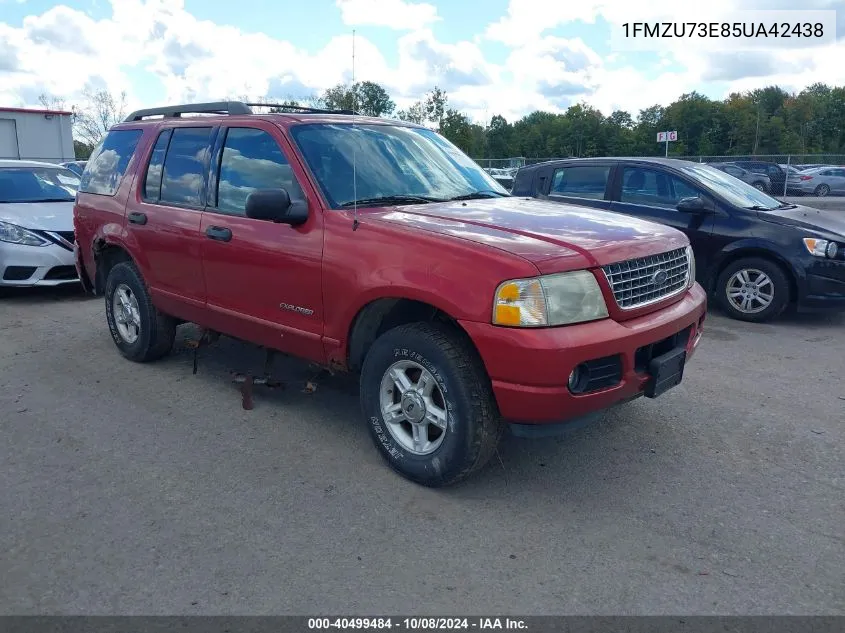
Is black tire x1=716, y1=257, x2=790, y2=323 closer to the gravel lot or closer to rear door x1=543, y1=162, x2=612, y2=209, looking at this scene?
rear door x1=543, y1=162, x2=612, y2=209

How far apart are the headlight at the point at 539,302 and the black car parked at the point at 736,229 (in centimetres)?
477

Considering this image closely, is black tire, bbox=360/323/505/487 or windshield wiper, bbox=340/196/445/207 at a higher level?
windshield wiper, bbox=340/196/445/207

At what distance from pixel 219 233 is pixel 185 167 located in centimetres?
75

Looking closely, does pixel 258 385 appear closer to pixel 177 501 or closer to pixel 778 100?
pixel 177 501

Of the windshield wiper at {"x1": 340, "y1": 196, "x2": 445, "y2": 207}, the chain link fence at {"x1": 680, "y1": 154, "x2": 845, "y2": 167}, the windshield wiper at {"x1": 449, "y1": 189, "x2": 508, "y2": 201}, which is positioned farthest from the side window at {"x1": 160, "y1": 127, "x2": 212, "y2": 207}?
the chain link fence at {"x1": 680, "y1": 154, "x2": 845, "y2": 167}

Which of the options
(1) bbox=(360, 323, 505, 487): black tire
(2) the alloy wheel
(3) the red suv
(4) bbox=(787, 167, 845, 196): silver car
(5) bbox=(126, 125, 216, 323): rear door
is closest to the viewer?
(3) the red suv

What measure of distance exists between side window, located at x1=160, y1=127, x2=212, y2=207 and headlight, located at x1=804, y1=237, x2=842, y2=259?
568 centimetres

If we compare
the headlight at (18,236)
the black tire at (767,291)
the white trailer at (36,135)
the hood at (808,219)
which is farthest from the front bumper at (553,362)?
the white trailer at (36,135)

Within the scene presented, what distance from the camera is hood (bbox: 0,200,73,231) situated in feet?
26.9

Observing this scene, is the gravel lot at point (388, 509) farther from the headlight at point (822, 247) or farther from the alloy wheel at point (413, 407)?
the headlight at point (822, 247)

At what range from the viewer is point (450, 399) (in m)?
3.38

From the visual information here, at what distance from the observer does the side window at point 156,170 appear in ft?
16.9

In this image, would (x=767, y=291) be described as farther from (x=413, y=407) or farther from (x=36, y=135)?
(x=36, y=135)
